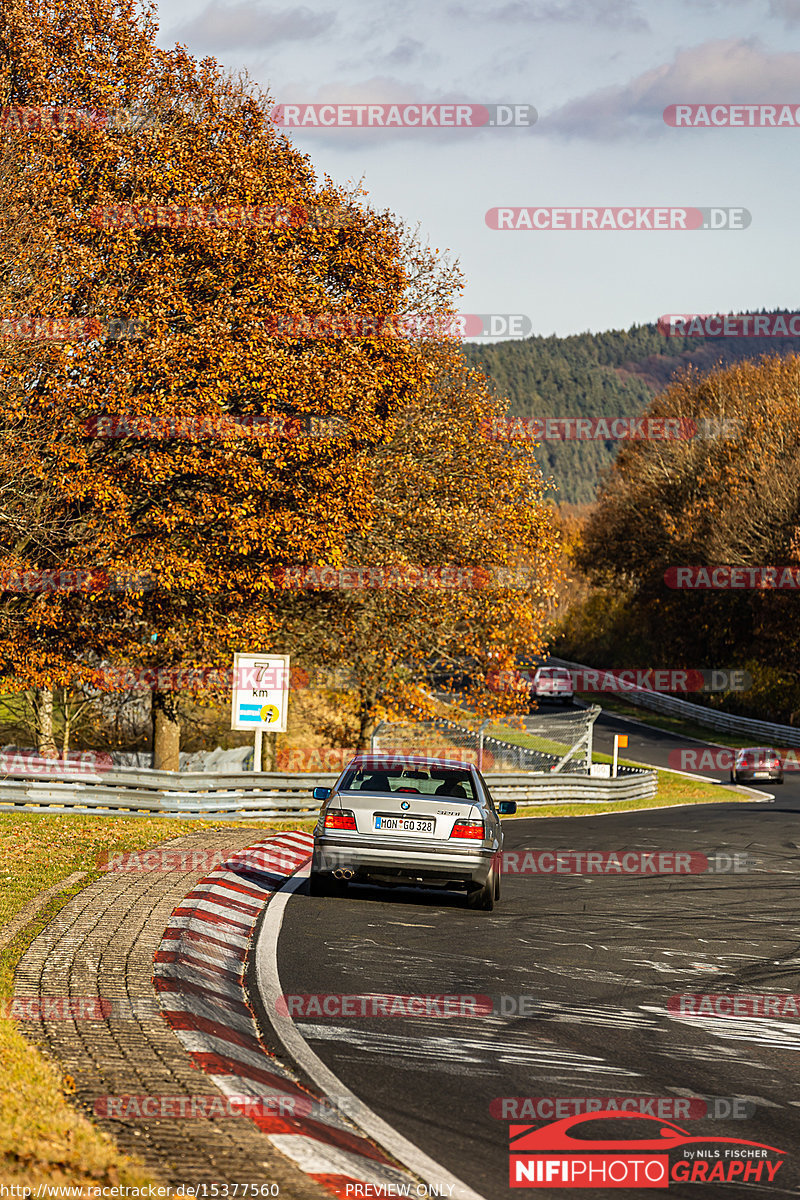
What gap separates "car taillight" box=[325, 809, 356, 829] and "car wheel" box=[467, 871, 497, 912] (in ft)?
4.33

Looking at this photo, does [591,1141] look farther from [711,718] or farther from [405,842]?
[711,718]

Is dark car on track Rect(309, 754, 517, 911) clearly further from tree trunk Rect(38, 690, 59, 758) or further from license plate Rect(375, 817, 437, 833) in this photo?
tree trunk Rect(38, 690, 59, 758)

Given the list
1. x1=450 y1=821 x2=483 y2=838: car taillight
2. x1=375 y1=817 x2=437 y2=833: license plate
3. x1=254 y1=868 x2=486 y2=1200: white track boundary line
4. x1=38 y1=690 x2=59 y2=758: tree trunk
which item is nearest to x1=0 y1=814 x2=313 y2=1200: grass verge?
x1=254 y1=868 x2=486 y2=1200: white track boundary line

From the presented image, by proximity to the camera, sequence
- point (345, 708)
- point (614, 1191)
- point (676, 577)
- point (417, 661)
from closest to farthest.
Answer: point (614, 1191) → point (417, 661) → point (345, 708) → point (676, 577)

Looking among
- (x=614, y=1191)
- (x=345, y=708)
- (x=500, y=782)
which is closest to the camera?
(x=614, y=1191)

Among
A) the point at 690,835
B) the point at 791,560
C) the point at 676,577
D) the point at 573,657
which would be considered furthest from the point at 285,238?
A: the point at 573,657

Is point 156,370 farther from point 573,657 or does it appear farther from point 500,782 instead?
point 573,657

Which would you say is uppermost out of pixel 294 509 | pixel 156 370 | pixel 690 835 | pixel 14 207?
pixel 14 207

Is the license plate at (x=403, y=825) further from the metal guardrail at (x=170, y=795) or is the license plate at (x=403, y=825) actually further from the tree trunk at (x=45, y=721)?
the tree trunk at (x=45, y=721)

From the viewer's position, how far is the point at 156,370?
18844 mm

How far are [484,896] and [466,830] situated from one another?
73 cm

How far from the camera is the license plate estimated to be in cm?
1088

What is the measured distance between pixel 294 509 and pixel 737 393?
153 ft

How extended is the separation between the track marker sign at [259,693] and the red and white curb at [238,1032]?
716 cm
